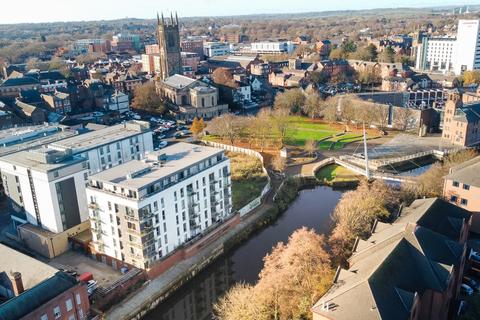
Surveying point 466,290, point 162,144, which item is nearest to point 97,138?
point 162,144

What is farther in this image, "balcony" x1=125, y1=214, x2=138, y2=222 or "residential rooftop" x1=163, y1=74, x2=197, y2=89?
"residential rooftop" x1=163, y1=74, x2=197, y2=89

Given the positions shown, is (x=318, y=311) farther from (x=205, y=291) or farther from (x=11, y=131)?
(x=11, y=131)

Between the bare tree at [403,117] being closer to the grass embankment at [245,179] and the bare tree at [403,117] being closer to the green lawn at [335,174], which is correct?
the green lawn at [335,174]

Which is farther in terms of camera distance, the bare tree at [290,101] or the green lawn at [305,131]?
the bare tree at [290,101]

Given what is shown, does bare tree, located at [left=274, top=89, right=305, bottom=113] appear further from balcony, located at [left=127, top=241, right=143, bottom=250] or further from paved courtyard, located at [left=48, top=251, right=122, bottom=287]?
balcony, located at [left=127, top=241, right=143, bottom=250]

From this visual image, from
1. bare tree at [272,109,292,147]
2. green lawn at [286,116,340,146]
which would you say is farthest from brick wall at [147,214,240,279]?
green lawn at [286,116,340,146]

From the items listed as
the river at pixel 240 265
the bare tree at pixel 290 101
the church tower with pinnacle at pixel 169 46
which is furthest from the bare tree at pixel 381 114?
the church tower with pinnacle at pixel 169 46

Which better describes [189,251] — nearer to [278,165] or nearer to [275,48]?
[278,165]
